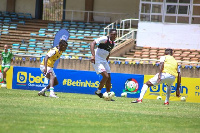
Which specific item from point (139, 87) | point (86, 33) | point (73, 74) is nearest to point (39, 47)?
point (86, 33)

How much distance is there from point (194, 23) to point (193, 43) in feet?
4.50

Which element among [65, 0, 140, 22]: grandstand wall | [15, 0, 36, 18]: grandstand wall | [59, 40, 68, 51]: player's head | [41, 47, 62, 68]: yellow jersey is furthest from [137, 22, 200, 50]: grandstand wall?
[59, 40, 68, 51]: player's head

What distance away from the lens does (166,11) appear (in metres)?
36.0

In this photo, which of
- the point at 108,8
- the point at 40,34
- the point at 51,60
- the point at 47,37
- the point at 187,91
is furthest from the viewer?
the point at 108,8

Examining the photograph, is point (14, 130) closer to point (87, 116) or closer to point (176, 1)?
point (87, 116)

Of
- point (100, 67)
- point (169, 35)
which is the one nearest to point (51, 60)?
point (100, 67)

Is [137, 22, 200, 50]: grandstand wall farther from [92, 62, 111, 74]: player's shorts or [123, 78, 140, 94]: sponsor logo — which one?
[92, 62, 111, 74]: player's shorts

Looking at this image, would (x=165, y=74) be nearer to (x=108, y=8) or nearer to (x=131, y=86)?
(x=131, y=86)

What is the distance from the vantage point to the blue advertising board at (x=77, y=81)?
80.2 ft

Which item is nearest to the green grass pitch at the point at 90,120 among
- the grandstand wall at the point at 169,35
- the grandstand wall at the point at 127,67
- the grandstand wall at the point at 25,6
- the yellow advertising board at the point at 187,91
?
the yellow advertising board at the point at 187,91

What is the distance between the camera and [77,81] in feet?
84.0

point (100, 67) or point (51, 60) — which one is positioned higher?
point (51, 60)

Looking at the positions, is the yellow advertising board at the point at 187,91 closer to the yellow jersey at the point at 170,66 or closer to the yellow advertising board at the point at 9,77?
the yellow jersey at the point at 170,66

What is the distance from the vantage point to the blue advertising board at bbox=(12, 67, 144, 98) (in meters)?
24.5
